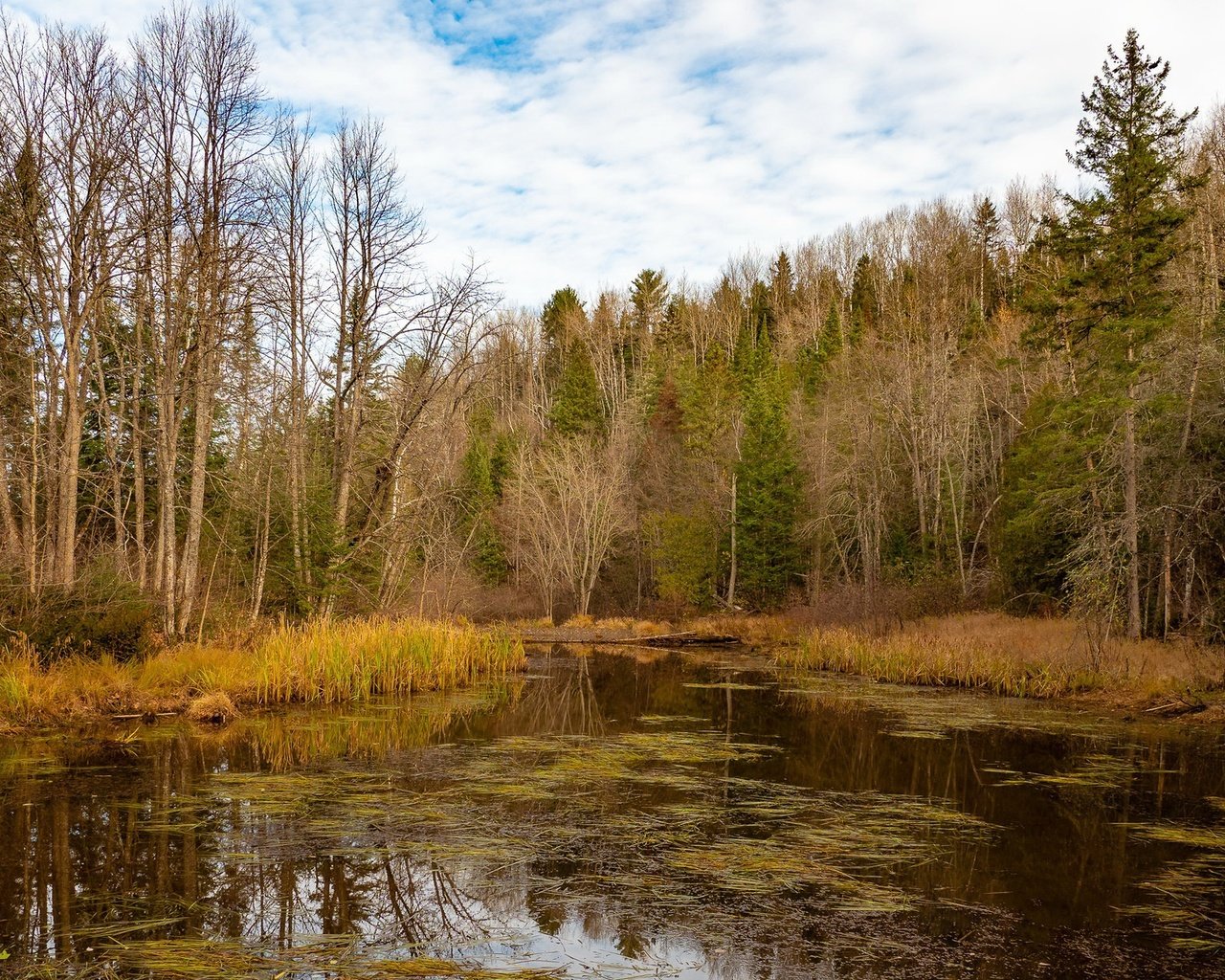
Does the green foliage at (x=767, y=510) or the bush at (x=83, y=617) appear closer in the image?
the bush at (x=83, y=617)

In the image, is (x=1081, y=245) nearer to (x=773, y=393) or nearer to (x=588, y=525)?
(x=588, y=525)

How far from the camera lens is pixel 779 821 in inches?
280

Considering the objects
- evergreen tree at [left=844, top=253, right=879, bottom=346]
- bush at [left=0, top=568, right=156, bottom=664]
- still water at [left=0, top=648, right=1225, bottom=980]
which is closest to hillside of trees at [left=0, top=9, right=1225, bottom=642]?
bush at [left=0, top=568, right=156, bottom=664]

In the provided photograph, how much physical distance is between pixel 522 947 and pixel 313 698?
960 centimetres

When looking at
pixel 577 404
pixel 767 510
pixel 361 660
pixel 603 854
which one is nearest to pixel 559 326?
pixel 577 404

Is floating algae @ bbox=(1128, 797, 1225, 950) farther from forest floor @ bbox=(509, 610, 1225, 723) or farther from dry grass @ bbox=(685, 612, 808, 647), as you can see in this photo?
dry grass @ bbox=(685, 612, 808, 647)

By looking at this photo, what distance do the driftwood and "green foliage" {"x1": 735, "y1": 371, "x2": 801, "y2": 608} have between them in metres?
6.41

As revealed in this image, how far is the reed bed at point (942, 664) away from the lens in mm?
15750

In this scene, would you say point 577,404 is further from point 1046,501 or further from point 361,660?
point 361,660

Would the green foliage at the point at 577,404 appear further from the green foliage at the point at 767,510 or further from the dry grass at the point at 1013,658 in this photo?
the dry grass at the point at 1013,658

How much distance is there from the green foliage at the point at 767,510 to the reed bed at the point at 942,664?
1427 centimetres

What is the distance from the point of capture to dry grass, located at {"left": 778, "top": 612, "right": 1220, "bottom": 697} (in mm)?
15133

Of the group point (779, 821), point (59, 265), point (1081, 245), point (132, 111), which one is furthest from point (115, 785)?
point (1081, 245)

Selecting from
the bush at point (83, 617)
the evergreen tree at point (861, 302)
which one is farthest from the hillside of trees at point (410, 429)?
the evergreen tree at point (861, 302)
